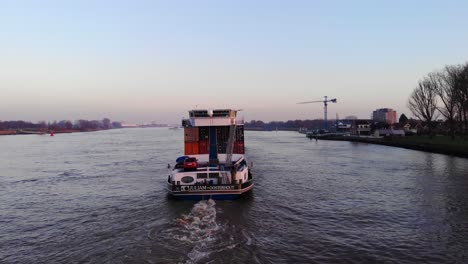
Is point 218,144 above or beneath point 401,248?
above

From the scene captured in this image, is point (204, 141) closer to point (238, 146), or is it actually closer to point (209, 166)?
point (238, 146)

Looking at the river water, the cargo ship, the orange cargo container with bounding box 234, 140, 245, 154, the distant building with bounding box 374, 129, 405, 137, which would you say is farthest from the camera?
the distant building with bounding box 374, 129, 405, 137

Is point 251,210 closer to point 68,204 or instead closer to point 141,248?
point 141,248

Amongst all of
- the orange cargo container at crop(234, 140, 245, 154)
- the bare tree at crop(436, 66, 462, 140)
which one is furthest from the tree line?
the orange cargo container at crop(234, 140, 245, 154)

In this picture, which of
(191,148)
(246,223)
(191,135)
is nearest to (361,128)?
(191,135)

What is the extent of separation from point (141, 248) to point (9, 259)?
212 inches

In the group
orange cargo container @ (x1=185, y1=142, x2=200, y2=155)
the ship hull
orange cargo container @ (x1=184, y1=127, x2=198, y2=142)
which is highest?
orange cargo container @ (x1=184, y1=127, x2=198, y2=142)

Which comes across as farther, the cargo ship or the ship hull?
the cargo ship

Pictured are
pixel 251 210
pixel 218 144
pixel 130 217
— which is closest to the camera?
pixel 130 217

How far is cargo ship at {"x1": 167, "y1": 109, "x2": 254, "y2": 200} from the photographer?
23.1 metres

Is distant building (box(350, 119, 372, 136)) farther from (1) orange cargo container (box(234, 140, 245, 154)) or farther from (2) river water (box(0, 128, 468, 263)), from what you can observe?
(1) orange cargo container (box(234, 140, 245, 154))

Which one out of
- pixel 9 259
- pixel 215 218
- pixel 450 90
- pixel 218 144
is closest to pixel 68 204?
pixel 9 259

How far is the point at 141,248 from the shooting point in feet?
48.1

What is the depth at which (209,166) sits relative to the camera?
90.0 ft
